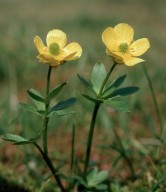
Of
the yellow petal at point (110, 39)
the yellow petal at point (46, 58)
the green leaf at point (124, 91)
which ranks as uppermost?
the yellow petal at point (110, 39)

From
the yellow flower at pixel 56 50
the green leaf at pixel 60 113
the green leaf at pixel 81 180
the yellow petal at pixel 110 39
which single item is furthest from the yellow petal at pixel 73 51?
the green leaf at pixel 81 180

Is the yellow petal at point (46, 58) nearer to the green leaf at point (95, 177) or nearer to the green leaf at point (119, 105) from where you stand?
the green leaf at point (119, 105)

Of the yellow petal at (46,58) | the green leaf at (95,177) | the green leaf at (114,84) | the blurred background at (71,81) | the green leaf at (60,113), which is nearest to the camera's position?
the yellow petal at (46,58)

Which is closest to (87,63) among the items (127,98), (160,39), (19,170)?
(127,98)

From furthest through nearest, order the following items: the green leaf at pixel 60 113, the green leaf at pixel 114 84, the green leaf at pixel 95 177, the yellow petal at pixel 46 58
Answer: the green leaf at pixel 95 177 < the green leaf at pixel 114 84 < the green leaf at pixel 60 113 < the yellow petal at pixel 46 58

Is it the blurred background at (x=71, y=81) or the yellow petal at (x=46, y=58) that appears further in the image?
the blurred background at (x=71, y=81)

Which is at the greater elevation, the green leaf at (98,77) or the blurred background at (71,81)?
the green leaf at (98,77)

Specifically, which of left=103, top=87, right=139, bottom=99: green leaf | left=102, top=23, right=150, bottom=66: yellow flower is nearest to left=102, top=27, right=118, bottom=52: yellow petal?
left=102, top=23, right=150, bottom=66: yellow flower
